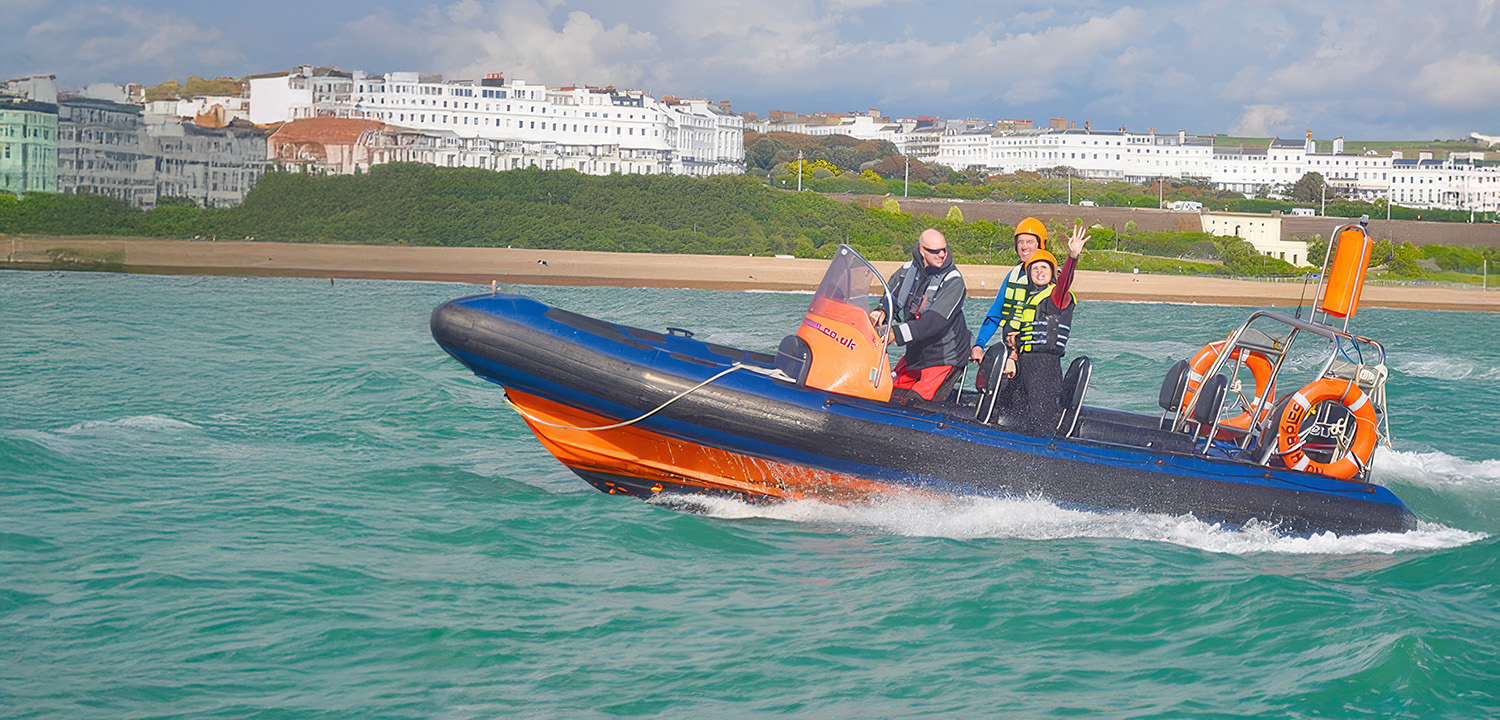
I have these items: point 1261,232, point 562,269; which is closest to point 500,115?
point 562,269

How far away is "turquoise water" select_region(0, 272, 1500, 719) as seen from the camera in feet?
14.6

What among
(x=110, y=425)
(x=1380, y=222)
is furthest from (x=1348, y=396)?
(x=1380, y=222)

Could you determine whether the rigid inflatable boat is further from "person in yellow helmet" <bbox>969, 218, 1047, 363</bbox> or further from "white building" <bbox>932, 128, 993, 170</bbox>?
"white building" <bbox>932, 128, 993, 170</bbox>

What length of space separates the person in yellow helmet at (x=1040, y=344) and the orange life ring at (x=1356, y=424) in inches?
52.3

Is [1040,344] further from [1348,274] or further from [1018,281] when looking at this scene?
[1348,274]

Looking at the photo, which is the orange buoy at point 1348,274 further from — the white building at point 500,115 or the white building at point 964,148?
the white building at point 964,148

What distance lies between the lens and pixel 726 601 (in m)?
5.48

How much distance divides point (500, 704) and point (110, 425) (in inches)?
247

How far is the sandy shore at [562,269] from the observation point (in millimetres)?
29359

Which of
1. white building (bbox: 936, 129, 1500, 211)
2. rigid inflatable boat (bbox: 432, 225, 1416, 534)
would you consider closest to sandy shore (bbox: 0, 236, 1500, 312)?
rigid inflatable boat (bbox: 432, 225, 1416, 534)

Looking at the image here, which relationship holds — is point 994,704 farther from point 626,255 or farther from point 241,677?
point 626,255

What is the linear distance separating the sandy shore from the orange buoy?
23.2m

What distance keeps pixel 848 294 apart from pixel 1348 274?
115 inches

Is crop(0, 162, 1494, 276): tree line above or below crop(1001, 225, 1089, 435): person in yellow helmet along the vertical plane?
above
